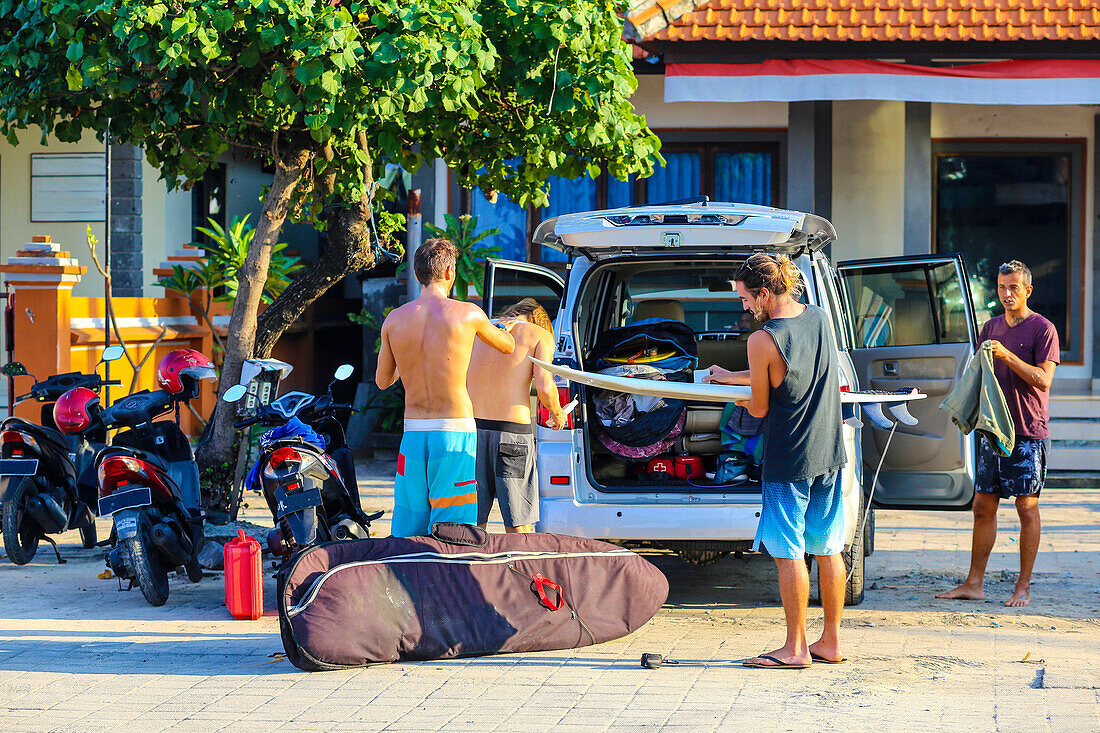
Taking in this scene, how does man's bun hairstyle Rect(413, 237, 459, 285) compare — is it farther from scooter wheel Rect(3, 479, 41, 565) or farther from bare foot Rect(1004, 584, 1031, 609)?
bare foot Rect(1004, 584, 1031, 609)

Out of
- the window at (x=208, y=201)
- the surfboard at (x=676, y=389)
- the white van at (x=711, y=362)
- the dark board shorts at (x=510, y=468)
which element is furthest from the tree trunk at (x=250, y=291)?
the window at (x=208, y=201)

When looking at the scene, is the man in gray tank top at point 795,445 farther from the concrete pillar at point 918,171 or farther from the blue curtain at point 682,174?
the blue curtain at point 682,174

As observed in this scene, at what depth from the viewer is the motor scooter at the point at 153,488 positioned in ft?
21.7

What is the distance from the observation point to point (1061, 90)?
38.0 ft

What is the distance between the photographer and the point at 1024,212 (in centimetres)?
1373

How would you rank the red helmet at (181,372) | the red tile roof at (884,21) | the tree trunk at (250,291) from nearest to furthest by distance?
the red helmet at (181,372)
the tree trunk at (250,291)
the red tile roof at (884,21)

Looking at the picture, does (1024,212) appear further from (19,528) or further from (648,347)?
(19,528)

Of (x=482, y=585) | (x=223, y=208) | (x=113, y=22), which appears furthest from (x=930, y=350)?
(x=223, y=208)

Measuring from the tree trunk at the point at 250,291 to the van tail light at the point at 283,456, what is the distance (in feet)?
7.30

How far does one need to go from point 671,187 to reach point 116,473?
28.0 feet

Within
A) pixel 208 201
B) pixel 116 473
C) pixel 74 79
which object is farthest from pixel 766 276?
pixel 208 201

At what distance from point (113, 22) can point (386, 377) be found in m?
2.76

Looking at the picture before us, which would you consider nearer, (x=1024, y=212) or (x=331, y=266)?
(x=331, y=266)

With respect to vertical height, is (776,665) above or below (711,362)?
below
